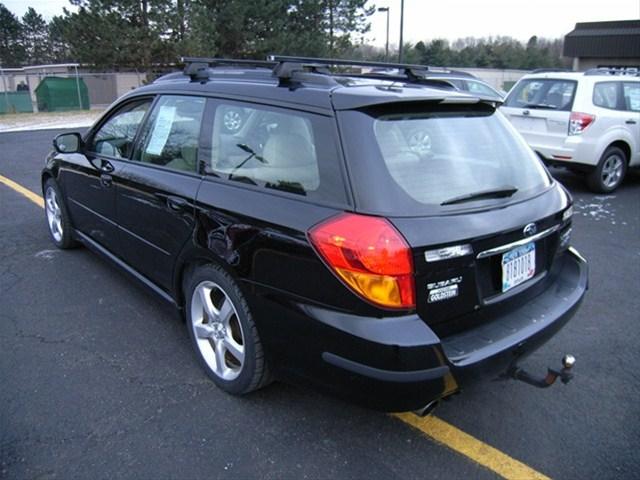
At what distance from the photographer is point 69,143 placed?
4375 mm

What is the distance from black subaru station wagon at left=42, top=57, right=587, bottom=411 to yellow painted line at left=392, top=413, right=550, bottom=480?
0.39 metres

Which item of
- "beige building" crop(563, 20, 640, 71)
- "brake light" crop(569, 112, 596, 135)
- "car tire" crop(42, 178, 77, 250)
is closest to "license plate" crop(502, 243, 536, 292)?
"car tire" crop(42, 178, 77, 250)

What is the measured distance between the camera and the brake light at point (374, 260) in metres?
2.03

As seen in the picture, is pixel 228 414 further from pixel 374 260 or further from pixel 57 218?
pixel 57 218

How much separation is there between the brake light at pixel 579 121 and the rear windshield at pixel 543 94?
15cm

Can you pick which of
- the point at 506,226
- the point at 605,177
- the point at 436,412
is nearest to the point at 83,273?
the point at 436,412

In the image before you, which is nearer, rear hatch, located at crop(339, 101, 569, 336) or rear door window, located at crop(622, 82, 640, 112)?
Answer: rear hatch, located at crop(339, 101, 569, 336)

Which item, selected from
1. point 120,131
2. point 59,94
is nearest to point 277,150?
point 120,131

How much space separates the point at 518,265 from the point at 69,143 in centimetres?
372

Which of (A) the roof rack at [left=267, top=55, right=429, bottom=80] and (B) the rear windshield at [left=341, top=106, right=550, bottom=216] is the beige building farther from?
(B) the rear windshield at [left=341, top=106, right=550, bottom=216]

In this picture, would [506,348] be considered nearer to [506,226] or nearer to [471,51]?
[506,226]

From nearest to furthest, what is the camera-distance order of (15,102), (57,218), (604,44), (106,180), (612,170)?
1. (106,180)
2. (57,218)
3. (612,170)
4. (15,102)
5. (604,44)

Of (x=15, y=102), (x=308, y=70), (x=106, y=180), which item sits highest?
(x=308, y=70)

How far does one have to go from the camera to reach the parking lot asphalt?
2.35 m
